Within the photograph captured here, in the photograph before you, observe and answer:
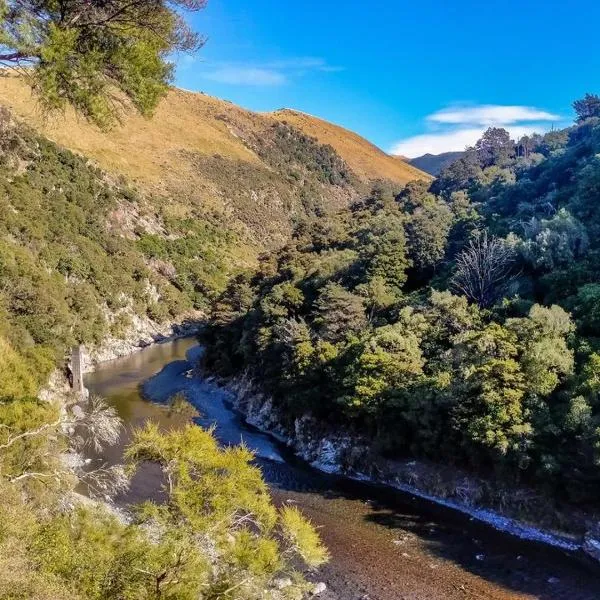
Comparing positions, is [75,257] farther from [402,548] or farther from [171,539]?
[171,539]

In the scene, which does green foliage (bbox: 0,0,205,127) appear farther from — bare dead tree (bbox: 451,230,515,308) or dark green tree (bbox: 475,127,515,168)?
dark green tree (bbox: 475,127,515,168)

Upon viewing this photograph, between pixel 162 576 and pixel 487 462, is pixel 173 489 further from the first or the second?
pixel 487 462

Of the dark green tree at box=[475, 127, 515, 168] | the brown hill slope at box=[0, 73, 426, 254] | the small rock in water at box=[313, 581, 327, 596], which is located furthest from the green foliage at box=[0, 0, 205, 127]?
the brown hill slope at box=[0, 73, 426, 254]

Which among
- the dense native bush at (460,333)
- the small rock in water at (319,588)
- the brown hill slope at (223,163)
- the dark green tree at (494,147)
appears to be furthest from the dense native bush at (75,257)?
the dark green tree at (494,147)

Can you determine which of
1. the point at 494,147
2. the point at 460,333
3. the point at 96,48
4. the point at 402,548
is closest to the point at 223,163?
the point at 494,147

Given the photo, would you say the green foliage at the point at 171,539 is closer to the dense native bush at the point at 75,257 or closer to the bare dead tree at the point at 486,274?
the dense native bush at the point at 75,257

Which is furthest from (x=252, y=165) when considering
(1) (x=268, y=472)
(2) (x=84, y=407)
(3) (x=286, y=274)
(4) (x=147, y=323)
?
(1) (x=268, y=472)
